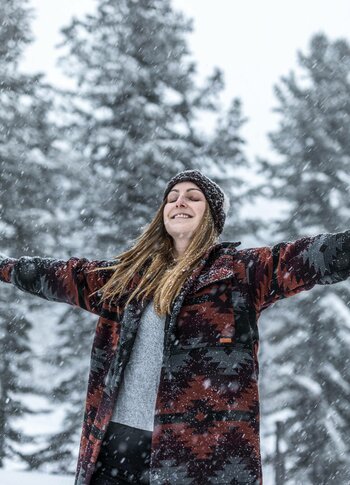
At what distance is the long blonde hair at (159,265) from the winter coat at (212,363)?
0.07 m

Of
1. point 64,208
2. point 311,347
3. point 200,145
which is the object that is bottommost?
point 311,347

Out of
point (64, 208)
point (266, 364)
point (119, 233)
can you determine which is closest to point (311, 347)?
point (266, 364)

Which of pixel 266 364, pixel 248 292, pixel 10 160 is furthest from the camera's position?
pixel 266 364

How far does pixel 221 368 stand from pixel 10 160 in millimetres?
11950

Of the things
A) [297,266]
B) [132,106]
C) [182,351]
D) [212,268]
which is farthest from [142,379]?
[132,106]

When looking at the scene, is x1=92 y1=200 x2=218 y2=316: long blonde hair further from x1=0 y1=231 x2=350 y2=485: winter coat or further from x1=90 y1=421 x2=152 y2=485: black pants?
x1=90 y1=421 x2=152 y2=485: black pants

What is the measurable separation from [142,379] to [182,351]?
245 mm

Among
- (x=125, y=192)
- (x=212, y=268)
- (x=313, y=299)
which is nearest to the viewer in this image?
(x=212, y=268)

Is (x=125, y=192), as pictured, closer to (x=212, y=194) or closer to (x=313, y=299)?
(x=313, y=299)

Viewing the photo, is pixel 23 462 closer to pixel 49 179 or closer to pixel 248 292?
pixel 49 179

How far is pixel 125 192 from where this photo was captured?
44.0 feet

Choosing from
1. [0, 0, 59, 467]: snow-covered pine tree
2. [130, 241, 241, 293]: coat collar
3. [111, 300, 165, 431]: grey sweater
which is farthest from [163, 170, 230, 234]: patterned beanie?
[0, 0, 59, 467]: snow-covered pine tree

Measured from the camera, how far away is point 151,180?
13430mm

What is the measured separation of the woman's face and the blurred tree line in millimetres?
9787
